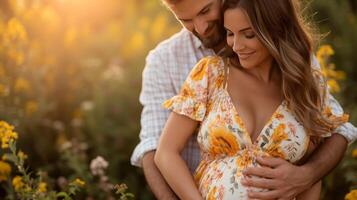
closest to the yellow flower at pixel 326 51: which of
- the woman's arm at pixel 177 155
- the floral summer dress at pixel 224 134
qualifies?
the floral summer dress at pixel 224 134

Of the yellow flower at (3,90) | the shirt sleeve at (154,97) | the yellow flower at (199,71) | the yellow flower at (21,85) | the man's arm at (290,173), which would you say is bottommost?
the man's arm at (290,173)

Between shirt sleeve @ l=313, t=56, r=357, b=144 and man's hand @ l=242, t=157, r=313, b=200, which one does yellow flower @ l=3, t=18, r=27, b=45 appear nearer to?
shirt sleeve @ l=313, t=56, r=357, b=144

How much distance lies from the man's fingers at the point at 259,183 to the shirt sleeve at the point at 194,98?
31cm

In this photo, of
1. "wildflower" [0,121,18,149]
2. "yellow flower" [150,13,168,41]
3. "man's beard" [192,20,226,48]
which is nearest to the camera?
"man's beard" [192,20,226,48]

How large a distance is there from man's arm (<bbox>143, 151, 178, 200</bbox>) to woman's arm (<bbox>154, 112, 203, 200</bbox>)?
0.42 ft

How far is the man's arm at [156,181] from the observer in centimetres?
298

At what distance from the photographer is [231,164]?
2.70 meters

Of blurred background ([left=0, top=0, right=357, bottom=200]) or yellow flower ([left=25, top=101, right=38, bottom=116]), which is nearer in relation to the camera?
blurred background ([left=0, top=0, right=357, bottom=200])

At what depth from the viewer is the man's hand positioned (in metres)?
2.65

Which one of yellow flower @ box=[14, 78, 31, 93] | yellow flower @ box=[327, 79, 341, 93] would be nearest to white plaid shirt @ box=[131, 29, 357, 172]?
yellow flower @ box=[327, 79, 341, 93]

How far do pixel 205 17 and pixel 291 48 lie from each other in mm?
391

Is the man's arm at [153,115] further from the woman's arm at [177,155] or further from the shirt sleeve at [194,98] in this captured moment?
the shirt sleeve at [194,98]

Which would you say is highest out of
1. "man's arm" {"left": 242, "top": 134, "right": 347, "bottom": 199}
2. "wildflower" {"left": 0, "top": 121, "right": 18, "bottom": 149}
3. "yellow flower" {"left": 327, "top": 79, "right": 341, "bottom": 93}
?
"wildflower" {"left": 0, "top": 121, "right": 18, "bottom": 149}

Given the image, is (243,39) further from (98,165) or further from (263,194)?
(98,165)
